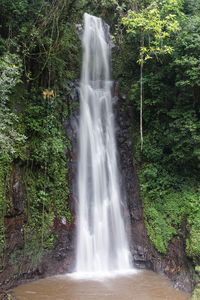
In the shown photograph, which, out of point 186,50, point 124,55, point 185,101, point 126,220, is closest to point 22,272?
point 126,220

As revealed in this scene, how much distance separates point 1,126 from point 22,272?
3.60 metres

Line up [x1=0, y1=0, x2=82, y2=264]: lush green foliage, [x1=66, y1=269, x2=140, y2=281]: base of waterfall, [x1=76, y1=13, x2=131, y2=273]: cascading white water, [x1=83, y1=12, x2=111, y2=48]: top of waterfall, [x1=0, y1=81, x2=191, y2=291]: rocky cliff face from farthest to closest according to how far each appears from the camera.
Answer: [x1=83, y1=12, x2=111, y2=48]: top of waterfall → [x1=76, y1=13, x2=131, y2=273]: cascading white water → [x1=66, y1=269, x2=140, y2=281]: base of waterfall → [x1=0, y1=0, x2=82, y2=264]: lush green foliage → [x1=0, y1=81, x2=191, y2=291]: rocky cliff face

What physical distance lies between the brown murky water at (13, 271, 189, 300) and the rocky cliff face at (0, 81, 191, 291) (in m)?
0.36

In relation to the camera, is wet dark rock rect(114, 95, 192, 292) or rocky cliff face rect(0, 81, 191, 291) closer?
rocky cliff face rect(0, 81, 191, 291)

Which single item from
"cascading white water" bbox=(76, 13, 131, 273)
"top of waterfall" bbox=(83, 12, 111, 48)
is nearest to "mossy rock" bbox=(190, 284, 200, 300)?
"cascading white water" bbox=(76, 13, 131, 273)

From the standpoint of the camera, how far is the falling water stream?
563 cm

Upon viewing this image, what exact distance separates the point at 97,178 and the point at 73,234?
210 cm

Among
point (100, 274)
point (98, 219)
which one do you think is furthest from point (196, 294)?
point (98, 219)

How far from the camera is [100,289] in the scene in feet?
18.6

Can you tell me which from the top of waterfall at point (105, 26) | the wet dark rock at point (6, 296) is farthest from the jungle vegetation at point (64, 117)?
the top of waterfall at point (105, 26)

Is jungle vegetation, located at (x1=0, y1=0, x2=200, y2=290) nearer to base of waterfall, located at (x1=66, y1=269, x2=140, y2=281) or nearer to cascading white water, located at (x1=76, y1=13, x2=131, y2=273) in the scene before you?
cascading white water, located at (x1=76, y1=13, x2=131, y2=273)

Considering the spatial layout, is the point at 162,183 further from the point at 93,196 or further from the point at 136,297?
the point at 136,297

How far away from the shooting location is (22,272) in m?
6.09

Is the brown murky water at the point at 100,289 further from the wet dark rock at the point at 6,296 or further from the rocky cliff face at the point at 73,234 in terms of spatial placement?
the rocky cliff face at the point at 73,234
